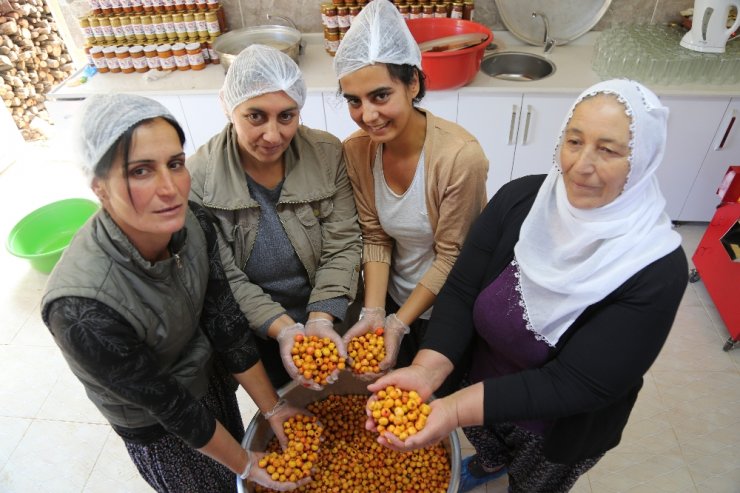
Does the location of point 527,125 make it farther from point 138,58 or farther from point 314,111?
point 138,58

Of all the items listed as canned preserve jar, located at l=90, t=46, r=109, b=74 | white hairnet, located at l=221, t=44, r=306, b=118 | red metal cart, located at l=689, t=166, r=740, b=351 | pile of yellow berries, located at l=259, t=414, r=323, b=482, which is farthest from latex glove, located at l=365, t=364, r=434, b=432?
canned preserve jar, located at l=90, t=46, r=109, b=74

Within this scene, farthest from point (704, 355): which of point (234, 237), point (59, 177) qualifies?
point (59, 177)

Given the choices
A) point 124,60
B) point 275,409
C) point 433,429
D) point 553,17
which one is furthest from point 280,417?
point 553,17

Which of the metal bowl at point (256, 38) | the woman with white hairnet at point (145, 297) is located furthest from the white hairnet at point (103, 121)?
the metal bowl at point (256, 38)

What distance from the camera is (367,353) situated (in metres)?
1.65

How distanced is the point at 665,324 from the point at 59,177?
14.6 feet

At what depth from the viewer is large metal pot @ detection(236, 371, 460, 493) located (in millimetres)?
1531

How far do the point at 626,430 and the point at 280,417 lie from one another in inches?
65.2

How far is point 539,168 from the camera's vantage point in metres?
3.32

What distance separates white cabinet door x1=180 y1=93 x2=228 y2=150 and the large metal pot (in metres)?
2.05

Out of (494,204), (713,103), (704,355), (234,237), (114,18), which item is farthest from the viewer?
(114,18)

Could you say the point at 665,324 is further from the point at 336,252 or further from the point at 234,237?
the point at 234,237

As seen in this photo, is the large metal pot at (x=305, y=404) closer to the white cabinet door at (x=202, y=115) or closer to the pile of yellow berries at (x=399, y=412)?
the pile of yellow berries at (x=399, y=412)

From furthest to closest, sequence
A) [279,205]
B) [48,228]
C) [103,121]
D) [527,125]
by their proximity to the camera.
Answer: [48,228], [527,125], [279,205], [103,121]
